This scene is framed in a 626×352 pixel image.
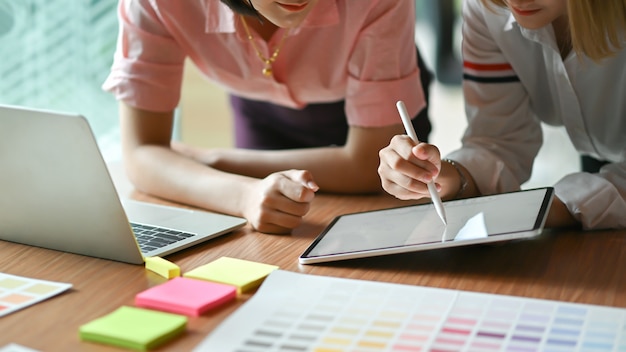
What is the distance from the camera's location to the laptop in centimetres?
81

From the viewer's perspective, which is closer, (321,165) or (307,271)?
(307,271)

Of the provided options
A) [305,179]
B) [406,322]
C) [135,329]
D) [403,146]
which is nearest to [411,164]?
[403,146]

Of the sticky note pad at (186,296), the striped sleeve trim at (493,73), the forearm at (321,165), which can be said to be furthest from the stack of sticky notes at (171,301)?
the striped sleeve trim at (493,73)

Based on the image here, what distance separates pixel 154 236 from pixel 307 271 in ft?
0.70

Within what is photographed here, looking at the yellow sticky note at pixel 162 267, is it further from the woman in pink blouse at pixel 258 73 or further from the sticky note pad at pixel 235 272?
the woman in pink blouse at pixel 258 73

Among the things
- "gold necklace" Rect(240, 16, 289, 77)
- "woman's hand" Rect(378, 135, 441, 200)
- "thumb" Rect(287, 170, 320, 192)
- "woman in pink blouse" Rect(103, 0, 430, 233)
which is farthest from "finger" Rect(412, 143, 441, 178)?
"gold necklace" Rect(240, 16, 289, 77)

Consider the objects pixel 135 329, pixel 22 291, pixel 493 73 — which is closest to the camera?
pixel 135 329

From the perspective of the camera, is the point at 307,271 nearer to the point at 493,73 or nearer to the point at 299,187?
the point at 299,187

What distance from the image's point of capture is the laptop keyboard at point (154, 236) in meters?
0.95

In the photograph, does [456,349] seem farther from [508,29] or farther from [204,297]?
[508,29]

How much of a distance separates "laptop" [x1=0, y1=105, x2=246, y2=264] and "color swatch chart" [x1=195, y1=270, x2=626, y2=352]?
18 centimetres

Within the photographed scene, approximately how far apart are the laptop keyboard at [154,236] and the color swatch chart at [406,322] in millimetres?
194

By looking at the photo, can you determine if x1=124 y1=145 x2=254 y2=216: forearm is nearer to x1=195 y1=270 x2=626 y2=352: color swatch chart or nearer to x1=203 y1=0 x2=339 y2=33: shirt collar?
x1=203 y1=0 x2=339 y2=33: shirt collar

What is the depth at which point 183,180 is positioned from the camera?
115cm
